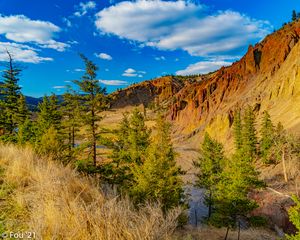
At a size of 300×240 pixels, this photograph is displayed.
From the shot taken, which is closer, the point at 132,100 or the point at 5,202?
the point at 5,202

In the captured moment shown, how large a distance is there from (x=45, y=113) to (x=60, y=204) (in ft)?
113

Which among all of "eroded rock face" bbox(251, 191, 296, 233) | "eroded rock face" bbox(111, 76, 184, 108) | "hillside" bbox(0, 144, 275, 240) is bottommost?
"eroded rock face" bbox(251, 191, 296, 233)

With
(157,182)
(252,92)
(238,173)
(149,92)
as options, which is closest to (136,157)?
(157,182)

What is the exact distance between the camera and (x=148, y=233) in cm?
322

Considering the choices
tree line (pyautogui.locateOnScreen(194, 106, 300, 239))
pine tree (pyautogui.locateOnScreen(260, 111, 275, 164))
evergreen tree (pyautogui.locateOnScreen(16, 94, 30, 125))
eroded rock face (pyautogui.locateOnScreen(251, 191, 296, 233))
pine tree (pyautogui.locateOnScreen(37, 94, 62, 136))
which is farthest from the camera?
pine tree (pyautogui.locateOnScreen(260, 111, 275, 164))

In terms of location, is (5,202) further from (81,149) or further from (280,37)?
(280,37)

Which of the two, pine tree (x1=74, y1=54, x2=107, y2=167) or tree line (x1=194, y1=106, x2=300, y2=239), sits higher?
pine tree (x1=74, y1=54, x2=107, y2=167)

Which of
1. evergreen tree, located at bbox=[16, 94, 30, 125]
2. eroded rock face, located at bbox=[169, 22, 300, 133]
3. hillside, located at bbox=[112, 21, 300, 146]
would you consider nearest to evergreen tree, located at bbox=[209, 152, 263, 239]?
evergreen tree, located at bbox=[16, 94, 30, 125]

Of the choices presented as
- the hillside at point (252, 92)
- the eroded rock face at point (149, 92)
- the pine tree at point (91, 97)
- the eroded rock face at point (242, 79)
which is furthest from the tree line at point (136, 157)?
Answer: the eroded rock face at point (149, 92)

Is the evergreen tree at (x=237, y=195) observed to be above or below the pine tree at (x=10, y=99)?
below

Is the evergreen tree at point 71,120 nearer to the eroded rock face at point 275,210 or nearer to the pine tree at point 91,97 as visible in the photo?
the pine tree at point 91,97

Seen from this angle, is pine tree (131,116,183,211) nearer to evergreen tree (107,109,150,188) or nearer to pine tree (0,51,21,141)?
evergreen tree (107,109,150,188)

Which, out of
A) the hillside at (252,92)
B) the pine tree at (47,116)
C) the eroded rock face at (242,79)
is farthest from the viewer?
the eroded rock face at (242,79)

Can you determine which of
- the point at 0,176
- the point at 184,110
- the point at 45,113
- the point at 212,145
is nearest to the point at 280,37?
the point at 184,110
